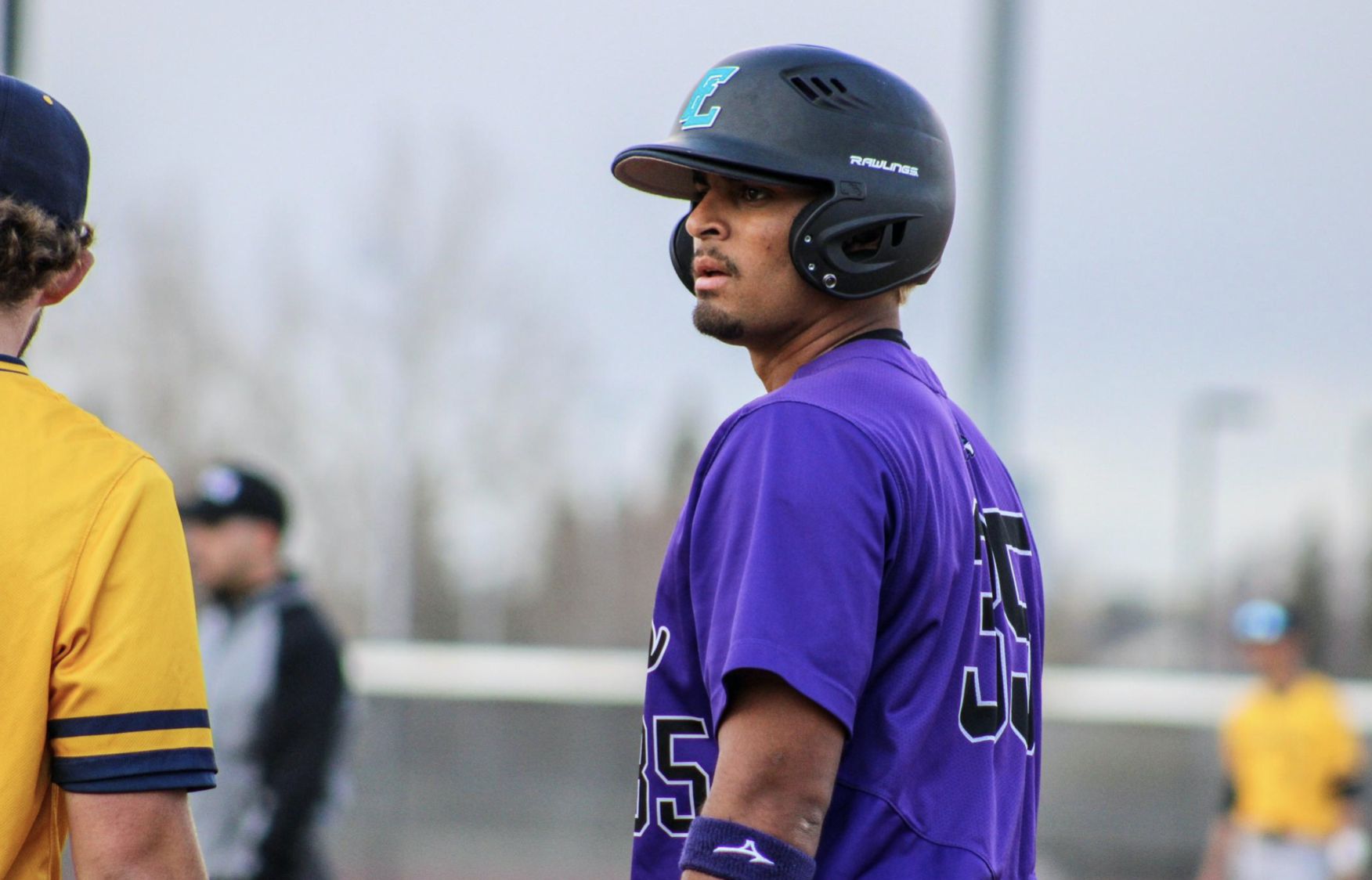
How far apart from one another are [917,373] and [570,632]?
14556mm

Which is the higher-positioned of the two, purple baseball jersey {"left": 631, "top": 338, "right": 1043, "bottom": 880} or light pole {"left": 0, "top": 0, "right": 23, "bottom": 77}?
light pole {"left": 0, "top": 0, "right": 23, "bottom": 77}

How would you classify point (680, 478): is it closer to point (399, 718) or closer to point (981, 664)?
point (399, 718)

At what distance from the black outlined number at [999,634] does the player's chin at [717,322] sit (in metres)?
0.47

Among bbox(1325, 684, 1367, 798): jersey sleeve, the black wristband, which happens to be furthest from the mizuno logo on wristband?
bbox(1325, 684, 1367, 798): jersey sleeve

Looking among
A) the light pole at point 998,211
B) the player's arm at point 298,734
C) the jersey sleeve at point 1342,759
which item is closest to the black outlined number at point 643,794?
the player's arm at point 298,734

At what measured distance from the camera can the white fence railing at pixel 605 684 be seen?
37.0 feet

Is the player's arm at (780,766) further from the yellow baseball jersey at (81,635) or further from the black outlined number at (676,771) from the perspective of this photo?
the yellow baseball jersey at (81,635)

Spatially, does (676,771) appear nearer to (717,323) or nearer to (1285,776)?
(717,323)

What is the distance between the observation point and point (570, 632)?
53.9 feet

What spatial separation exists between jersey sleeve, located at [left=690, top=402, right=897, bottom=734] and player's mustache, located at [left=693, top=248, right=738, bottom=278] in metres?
0.39

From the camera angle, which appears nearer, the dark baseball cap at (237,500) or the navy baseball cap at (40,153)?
the navy baseball cap at (40,153)

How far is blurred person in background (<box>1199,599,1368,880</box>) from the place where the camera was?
8305 millimetres

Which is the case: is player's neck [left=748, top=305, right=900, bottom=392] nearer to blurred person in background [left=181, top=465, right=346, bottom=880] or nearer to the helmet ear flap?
the helmet ear flap

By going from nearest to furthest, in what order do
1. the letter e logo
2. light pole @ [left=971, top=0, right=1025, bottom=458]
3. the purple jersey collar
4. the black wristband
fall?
the black wristband, the purple jersey collar, the letter e logo, light pole @ [left=971, top=0, right=1025, bottom=458]
